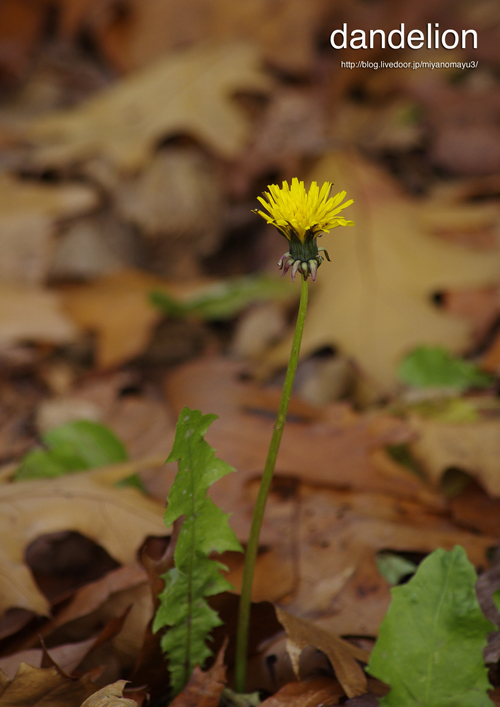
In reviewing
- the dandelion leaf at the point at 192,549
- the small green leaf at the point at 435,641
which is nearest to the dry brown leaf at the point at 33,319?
the dandelion leaf at the point at 192,549

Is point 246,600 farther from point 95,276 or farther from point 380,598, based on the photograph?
point 95,276

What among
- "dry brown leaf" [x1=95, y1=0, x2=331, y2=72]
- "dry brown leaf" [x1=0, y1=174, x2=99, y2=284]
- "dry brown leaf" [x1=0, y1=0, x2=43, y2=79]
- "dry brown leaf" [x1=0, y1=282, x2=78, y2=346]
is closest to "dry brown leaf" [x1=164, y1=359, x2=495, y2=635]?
"dry brown leaf" [x1=0, y1=282, x2=78, y2=346]

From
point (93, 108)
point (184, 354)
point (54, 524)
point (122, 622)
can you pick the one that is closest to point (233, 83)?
point (93, 108)


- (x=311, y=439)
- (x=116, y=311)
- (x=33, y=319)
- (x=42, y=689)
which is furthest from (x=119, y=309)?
(x=42, y=689)

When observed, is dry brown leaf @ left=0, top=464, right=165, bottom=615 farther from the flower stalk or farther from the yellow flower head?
the yellow flower head

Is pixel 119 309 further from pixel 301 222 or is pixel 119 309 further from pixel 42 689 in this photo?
pixel 301 222

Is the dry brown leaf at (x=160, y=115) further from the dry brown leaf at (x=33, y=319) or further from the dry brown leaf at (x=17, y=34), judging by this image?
the dry brown leaf at (x=33, y=319)
